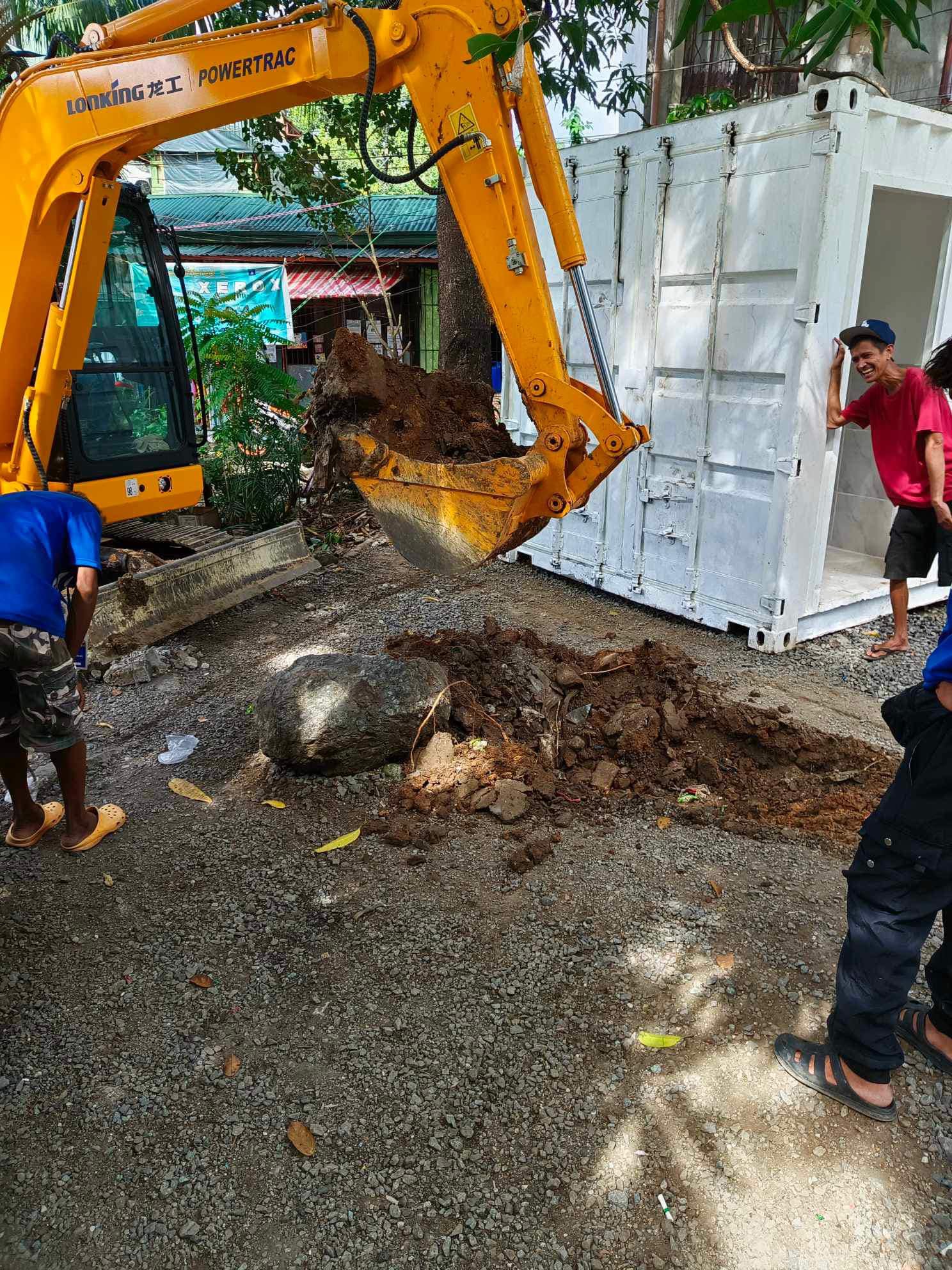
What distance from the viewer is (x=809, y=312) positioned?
4.91 m

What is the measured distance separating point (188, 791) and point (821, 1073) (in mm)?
2840

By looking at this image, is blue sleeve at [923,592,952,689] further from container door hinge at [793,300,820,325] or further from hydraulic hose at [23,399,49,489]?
hydraulic hose at [23,399,49,489]

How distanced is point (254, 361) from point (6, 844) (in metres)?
5.54

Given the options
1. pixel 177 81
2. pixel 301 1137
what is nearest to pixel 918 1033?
pixel 301 1137

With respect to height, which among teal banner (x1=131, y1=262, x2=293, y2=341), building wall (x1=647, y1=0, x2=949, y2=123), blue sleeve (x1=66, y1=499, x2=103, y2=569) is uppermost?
building wall (x1=647, y1=0, x2=949, y2=123)

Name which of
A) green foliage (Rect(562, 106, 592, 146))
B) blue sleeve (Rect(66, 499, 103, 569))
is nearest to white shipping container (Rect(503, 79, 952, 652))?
blue sleeve (Rect(66, 499, 103, 569))

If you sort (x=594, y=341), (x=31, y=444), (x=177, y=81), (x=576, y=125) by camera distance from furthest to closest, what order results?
(x=576, y=125) < (x=31, y=444) < (x=177, y=81) < (x=594, y=341)

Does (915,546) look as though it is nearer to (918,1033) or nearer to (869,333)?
(869,333)

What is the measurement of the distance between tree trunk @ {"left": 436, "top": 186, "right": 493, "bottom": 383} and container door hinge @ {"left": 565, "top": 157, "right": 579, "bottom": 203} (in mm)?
1600

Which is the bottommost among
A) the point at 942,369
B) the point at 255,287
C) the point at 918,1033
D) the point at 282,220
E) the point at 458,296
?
the point at 918,1033

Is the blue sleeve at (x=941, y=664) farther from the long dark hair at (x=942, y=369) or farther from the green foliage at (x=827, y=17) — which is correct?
the green foliage at (x=827, y=17)

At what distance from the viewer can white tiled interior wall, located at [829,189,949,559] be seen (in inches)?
259

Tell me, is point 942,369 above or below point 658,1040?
above

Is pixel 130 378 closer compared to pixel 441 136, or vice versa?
pixel 441 136
